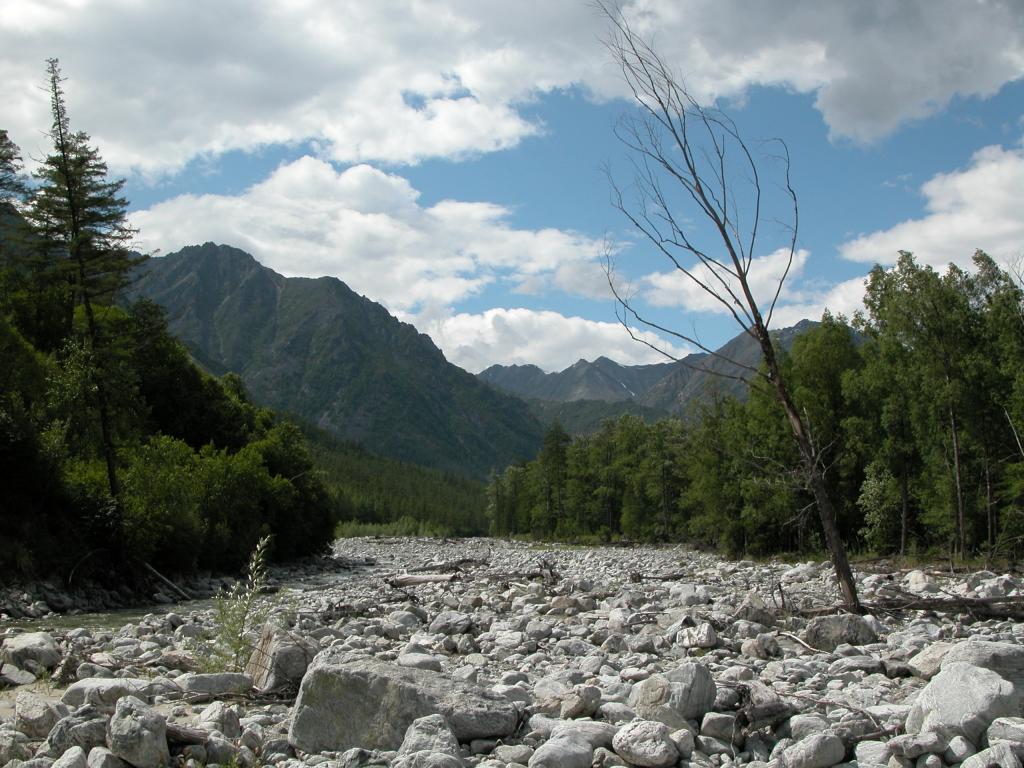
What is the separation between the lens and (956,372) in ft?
101

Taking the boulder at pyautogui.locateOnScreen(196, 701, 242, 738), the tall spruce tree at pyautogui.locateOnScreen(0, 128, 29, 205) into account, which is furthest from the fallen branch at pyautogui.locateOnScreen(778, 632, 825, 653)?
the tall spruce tree at pyautogui.locateOnScreen(0, 128, 29, 205)

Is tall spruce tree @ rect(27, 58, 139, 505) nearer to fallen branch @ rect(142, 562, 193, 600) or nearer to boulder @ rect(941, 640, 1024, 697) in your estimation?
fallen branch @ rect(142, 562, 193, 600)

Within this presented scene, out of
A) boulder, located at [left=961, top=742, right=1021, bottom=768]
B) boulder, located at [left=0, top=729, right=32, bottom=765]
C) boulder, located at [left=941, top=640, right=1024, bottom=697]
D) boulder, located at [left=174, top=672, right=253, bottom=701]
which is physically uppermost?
boulder, located at [left=941, top=640, right=1024, bottom=697]

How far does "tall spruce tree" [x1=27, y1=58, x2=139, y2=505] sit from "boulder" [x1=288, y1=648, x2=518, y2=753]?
61.2 feet

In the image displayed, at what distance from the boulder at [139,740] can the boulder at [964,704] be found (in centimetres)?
507

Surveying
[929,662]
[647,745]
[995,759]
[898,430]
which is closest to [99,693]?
[647,745]

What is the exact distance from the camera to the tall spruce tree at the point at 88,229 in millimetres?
21656

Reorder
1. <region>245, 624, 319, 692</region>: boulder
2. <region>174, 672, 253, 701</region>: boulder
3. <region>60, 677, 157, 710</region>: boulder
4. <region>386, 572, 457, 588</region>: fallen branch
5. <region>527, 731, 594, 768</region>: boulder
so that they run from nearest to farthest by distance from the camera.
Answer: <region>527, 731, 594, 768</region>: boulder → <region>60, 677, 157, 710</region>: boulder → <region>174, 672, 253, 701</region>: boulder → <region>245, 624, 319, 692</region>: boulder → <region>386, 572, 457, 588</region>: fallen branch

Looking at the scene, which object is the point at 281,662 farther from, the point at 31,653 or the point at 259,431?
the point at 259,431

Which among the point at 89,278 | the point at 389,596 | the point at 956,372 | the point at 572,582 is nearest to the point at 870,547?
the point at 956,372

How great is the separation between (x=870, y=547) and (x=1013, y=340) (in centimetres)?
1287

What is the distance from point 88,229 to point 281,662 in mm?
19741

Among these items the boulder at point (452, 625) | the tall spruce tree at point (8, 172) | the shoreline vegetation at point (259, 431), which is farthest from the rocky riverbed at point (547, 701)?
the tall spruce tree at point (8, 172)

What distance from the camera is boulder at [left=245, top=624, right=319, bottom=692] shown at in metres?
7.31
